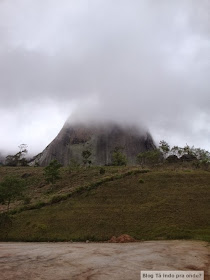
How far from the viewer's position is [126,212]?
1323 inches

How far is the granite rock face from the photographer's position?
4592 inches

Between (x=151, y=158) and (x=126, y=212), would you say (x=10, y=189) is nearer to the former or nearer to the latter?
(x=126, y=212)

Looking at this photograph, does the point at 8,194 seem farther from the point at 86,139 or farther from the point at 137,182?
the point at 86,139

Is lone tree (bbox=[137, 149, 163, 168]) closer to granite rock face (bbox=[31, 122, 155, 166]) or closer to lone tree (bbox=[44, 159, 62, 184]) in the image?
lone tree (bbox=[44, 159, 62, 184])

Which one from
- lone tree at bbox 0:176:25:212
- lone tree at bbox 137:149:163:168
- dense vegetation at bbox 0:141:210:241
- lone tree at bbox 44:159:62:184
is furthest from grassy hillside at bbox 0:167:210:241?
lone tree at bbox 137:149:163:168

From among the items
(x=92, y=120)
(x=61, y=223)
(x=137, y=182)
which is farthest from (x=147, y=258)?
(x=92, y=120)

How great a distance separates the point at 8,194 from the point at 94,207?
11008 mm

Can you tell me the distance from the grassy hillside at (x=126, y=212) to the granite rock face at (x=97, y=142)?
67471 mm

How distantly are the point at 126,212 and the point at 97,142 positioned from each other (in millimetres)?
87352

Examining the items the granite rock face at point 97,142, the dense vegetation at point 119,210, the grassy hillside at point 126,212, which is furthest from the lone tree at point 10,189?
the granite rock face at point 97,142

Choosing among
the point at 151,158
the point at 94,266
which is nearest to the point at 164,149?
the point at 151,158

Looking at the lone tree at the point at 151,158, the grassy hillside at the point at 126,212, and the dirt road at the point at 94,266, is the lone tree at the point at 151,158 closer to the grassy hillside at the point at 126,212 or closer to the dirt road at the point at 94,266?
the grassy hillside at the point at 126,212

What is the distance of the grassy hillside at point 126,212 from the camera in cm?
2891

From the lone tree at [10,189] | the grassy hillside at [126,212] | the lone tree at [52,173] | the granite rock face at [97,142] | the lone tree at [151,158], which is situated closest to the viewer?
the grassy hillside at [126,212]
